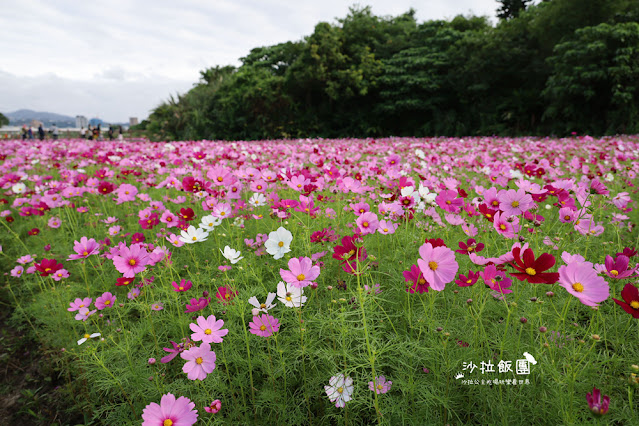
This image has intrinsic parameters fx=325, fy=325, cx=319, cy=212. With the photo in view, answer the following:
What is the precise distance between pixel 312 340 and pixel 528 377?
31.3 inches

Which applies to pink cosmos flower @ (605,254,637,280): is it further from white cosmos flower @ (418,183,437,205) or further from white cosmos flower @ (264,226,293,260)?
white cosmos flower @ (264,226,293,260)

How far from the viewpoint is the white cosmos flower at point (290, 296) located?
1.09 m

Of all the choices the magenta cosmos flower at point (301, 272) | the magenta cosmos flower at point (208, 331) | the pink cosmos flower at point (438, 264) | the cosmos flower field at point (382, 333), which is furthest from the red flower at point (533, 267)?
the magenta cosmos flower at point (208, 331)

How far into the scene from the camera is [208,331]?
3.62ft

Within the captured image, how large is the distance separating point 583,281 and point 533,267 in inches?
4.7

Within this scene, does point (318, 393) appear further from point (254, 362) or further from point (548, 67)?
point (548, 67)

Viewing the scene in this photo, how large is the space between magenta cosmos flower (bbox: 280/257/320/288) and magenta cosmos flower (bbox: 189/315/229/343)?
262mm

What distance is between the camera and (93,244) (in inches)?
65.7

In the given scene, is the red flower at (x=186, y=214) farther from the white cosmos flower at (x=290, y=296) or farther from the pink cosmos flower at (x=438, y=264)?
the pink cosmos flower at (x=438, y=264)

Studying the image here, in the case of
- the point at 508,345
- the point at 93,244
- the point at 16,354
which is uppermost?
the point at 93,244

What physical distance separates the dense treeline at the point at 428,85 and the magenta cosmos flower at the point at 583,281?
15.3 meters

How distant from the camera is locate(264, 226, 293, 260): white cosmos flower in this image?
1373mm

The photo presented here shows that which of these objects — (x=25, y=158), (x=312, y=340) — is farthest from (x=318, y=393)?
(x=25, y=158)

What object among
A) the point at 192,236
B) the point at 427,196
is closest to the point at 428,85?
the point at 427,196
